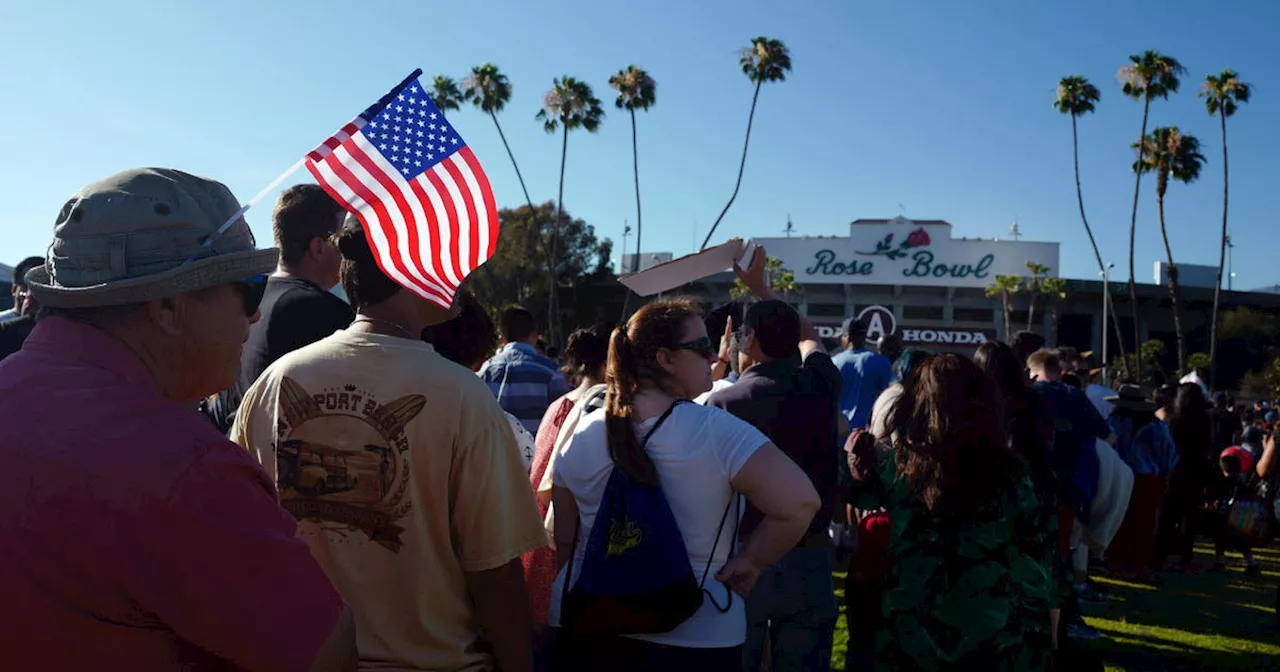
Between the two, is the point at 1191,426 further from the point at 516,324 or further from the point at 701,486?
the point at 701,486

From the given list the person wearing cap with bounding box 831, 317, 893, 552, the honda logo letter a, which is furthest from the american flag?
the honda logo letter a

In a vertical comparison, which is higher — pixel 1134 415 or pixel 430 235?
pixel 430 235

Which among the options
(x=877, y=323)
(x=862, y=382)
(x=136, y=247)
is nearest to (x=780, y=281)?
(x=877, y=323)

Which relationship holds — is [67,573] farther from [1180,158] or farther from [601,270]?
[601,270]

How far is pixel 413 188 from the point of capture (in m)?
2.75

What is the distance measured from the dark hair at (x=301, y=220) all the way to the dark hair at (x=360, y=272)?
0.63 metres

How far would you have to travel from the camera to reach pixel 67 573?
1354 millimetres

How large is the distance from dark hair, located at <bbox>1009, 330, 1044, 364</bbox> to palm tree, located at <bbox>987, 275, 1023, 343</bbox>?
199 feet

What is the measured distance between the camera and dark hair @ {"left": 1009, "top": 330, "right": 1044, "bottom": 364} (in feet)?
24.6

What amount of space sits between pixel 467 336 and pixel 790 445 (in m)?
1.59

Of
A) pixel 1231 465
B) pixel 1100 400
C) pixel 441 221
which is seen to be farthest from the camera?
pixel 1231 465

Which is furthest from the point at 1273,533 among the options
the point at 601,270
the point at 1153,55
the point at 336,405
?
the point at 601,270

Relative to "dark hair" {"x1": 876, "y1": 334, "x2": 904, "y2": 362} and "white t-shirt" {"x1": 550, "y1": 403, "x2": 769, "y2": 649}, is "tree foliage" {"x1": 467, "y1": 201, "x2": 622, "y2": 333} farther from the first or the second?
"white t-shirt" {"x1": 550, "y1": 403, "x2": 769, "y2": 649}

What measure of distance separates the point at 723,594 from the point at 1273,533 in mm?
8218
